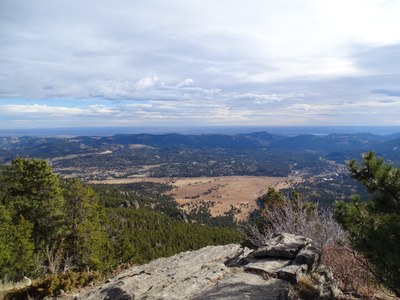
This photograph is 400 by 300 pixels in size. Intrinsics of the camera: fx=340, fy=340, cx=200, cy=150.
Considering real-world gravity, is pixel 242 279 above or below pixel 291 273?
below

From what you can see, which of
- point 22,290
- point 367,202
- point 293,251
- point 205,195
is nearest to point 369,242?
point 367,202

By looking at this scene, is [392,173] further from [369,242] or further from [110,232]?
[110,232]

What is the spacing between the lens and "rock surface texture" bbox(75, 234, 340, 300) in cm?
957

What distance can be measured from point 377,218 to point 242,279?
4269mm

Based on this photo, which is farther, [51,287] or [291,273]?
[51,287]

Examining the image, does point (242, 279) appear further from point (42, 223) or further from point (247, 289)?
point (42, 223)

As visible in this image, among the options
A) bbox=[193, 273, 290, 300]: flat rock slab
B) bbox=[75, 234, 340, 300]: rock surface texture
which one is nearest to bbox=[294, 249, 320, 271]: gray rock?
bbox=[75, 234, 340, 300]: rock surface texture

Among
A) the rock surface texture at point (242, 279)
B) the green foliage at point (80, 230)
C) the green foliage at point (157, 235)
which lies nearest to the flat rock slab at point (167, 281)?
the rock surface texture at point (242, 279)

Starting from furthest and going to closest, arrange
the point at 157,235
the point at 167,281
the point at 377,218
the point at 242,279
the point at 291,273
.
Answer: the point at 157,235 → the point at 167,281 → the point at 242,279 → the point at 291,273 → the point at 377,218

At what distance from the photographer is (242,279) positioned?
1035 cm

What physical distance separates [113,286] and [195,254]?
5.05m

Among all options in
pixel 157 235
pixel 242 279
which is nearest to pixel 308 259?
pixel 242 279

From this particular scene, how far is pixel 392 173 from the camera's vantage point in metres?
8.02

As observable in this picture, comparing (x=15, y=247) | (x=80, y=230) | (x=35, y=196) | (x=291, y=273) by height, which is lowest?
(x=15, y=247)
